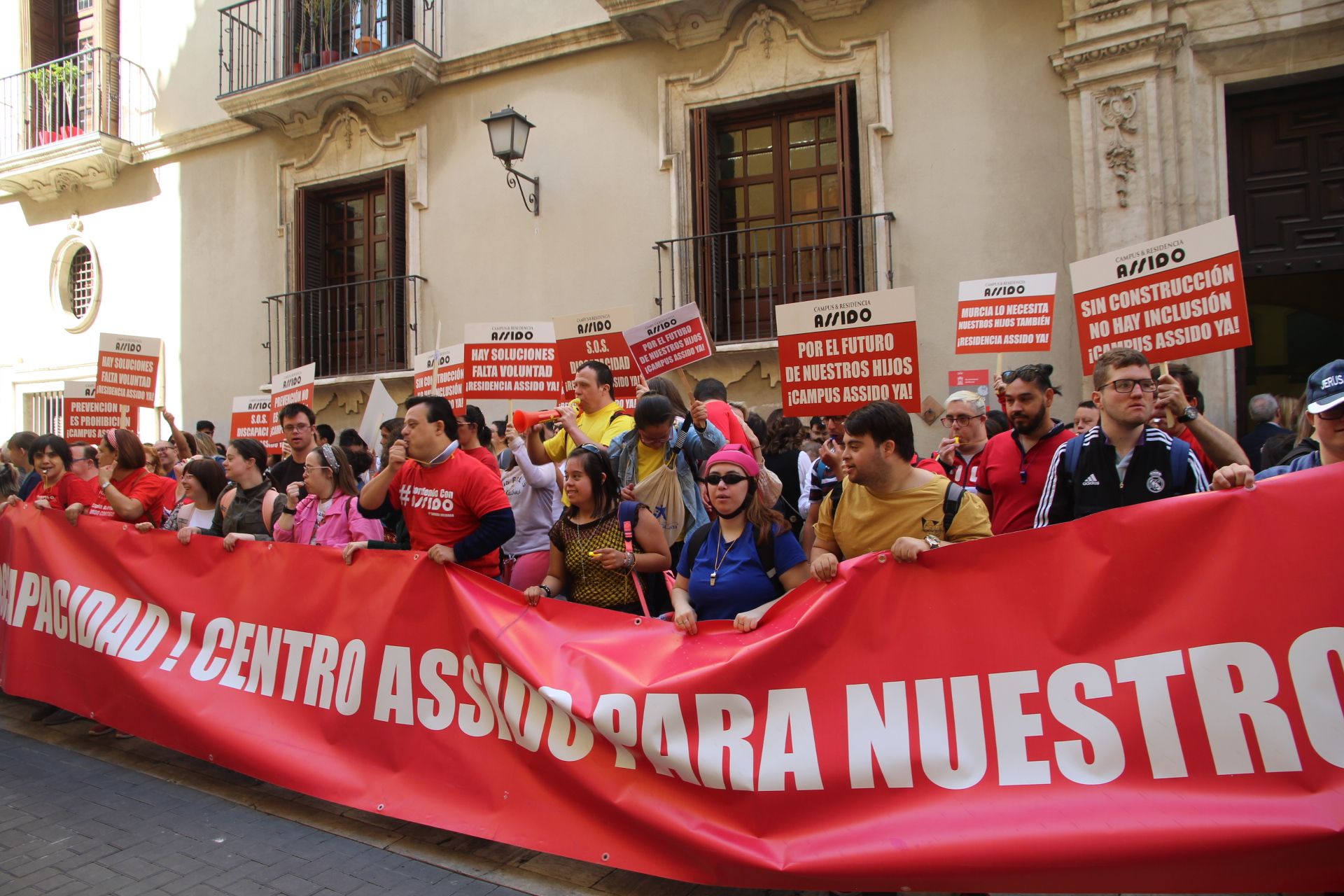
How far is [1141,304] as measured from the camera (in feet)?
15.5

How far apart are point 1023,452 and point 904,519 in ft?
3.67

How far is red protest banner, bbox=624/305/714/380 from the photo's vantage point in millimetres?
5668

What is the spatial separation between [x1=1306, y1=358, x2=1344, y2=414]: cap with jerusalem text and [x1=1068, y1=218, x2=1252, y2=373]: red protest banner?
1274 mm

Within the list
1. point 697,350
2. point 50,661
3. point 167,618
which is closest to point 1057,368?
point 697,350

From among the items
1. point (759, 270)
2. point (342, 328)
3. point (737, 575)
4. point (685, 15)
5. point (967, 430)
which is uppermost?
point (685, 15)

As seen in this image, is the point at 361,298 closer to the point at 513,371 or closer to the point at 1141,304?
the point at 513,371

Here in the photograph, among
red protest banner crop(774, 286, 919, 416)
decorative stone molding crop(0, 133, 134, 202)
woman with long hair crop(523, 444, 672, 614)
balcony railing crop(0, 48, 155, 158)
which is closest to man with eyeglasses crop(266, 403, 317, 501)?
woman with long hair crop(523, 444, 672, 614)

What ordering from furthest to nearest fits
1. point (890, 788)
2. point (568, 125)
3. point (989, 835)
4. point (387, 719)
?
point (568, 125), point (387, 719), point (890, 788), point (989, 835)

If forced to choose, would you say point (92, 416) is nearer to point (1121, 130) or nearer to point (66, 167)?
point (66, 167)

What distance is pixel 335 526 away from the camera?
5016 mm

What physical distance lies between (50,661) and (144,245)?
1070cm

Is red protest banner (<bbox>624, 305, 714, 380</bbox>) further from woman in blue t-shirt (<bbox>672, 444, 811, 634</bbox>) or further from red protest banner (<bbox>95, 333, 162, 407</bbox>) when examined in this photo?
red protest banner (<bbox>95, 333, 162, 407</bbox>)

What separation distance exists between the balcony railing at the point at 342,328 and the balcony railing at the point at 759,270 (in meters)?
3.94

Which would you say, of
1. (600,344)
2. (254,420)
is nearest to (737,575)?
(600,344)
